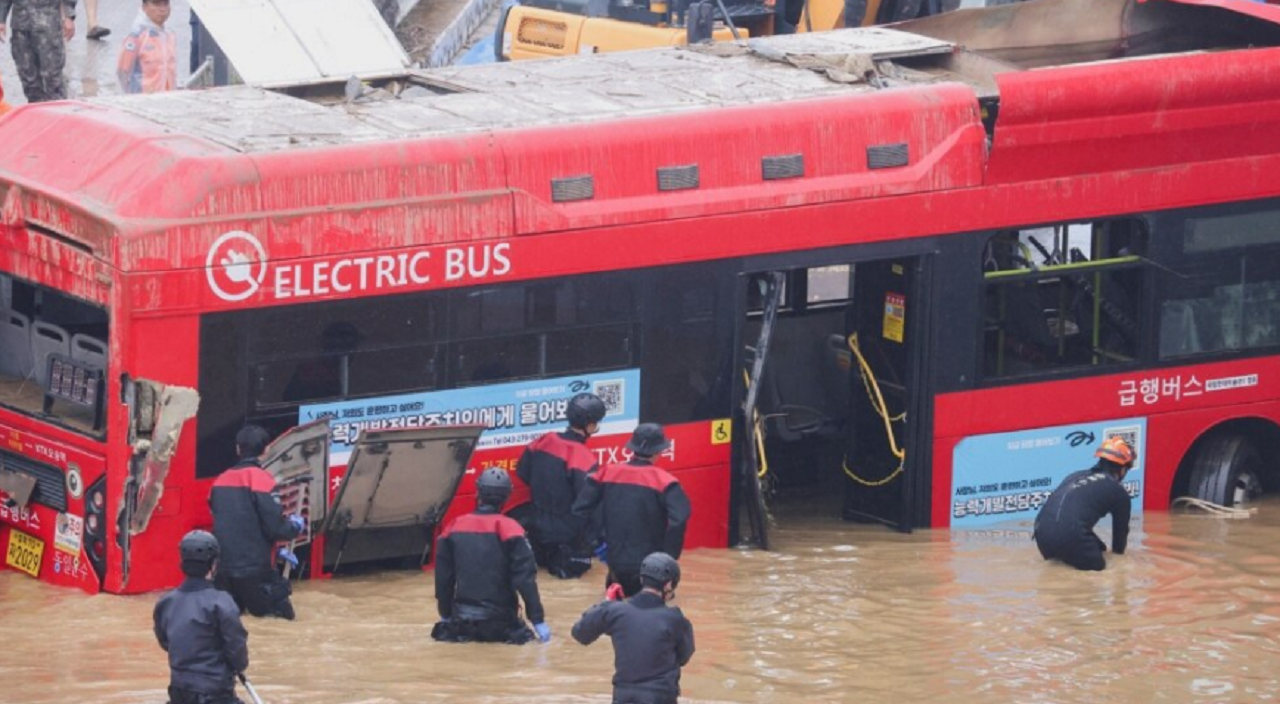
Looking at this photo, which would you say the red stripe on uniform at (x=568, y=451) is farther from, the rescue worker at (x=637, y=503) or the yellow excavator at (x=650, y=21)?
the yellow excavator at (x=650, y=21)

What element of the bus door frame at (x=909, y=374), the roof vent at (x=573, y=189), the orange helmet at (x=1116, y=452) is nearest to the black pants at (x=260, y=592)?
the roof vent at (x=573, y=189)

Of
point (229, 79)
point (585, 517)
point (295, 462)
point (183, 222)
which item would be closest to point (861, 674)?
point (585, 517)

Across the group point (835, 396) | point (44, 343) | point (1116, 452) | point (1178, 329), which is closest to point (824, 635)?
point (1116, 452)

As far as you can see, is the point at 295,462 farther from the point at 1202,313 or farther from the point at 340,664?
the point at 1202,313

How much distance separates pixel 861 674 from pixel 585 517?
200cm

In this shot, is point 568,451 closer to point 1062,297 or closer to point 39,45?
point 1062,297

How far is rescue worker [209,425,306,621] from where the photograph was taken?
13.9 m

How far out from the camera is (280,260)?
1428cm

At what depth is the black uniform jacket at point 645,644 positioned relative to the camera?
12219 mm

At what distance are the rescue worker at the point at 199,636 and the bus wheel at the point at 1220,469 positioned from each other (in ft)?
24.8

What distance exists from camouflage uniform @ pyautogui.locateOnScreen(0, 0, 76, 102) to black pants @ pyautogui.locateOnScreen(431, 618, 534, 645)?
316 inches

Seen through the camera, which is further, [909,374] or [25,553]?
[909,374]

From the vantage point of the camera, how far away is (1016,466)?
1677cm

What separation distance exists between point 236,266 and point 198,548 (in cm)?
234
